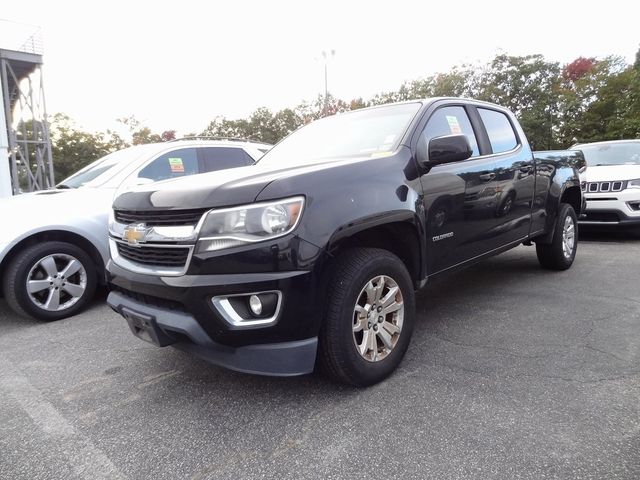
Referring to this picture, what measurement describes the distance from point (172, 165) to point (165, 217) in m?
2.91

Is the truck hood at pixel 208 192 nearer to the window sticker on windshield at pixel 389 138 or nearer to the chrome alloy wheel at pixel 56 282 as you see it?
the window sticker on windshield at pixel 389 138

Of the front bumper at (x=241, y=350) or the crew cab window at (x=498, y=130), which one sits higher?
the crew cab window at (x=498, y=130)

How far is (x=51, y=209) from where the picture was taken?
3963 mm

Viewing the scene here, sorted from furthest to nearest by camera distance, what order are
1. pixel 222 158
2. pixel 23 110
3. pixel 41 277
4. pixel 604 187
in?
pixel 23 110
pixel 604 187
pixel 222 158
pixel 41 277

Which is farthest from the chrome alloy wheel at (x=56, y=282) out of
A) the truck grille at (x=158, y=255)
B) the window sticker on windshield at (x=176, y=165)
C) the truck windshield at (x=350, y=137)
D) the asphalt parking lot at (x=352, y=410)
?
the truck windshield at (x=350, y=137)

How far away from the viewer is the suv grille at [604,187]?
6469mm

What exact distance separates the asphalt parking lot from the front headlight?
3.06 feet

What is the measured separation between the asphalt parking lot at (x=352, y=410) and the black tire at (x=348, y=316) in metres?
0.14

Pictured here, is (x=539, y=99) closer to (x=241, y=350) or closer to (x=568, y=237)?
(x=568, y=237)

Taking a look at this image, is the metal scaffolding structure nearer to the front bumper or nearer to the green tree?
the green tree

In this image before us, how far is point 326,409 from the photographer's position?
2291mm

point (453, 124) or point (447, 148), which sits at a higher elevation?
point (453, 124)

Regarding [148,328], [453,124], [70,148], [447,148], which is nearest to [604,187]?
[453,124]

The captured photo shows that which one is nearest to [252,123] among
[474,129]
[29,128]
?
[29,128]
